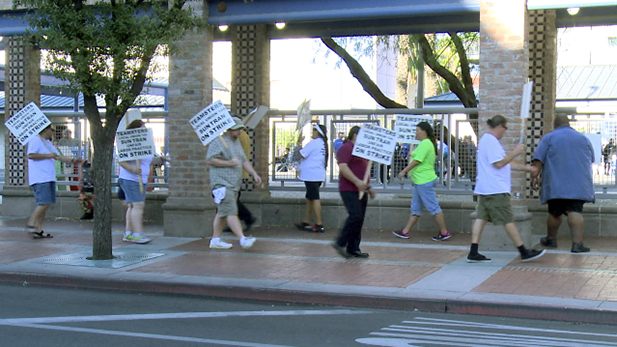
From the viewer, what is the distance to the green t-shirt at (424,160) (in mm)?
11680

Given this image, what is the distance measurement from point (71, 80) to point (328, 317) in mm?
4763

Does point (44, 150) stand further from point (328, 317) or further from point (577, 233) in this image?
point (577, 233)

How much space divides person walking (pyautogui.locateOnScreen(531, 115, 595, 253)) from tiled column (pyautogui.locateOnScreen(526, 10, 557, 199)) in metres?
1.81

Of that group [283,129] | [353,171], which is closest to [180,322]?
[353,171]

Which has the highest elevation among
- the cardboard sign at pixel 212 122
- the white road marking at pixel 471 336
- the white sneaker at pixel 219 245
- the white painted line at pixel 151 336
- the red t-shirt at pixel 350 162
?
the cardboard sign at pixel 212 122

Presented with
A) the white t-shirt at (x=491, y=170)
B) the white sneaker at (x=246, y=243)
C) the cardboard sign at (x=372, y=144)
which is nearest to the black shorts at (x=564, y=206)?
the white t-shirt at (x=491, y=170)

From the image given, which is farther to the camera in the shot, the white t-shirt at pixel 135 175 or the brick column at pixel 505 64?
the white t-shirt at pixel 135 175

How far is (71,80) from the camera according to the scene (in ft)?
31.8

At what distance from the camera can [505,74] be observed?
1038cm

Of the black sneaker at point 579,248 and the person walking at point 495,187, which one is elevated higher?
the person walking at point 495,187

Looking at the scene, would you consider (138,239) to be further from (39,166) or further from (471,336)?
(471,336)

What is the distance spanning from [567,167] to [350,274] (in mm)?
3496

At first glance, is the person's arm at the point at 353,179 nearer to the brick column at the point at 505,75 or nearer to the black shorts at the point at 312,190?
the brick column at the point at 505,75

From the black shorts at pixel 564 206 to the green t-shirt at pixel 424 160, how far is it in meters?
1.92
